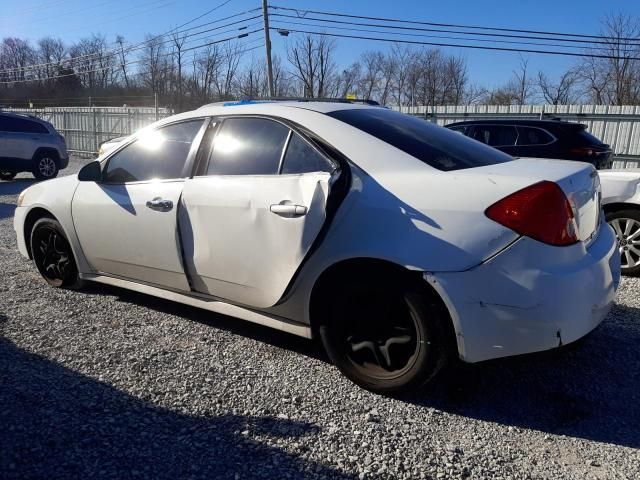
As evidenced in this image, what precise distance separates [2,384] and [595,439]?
3034 mm

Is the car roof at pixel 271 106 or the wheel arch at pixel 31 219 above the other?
the car roof at pixel 271 106

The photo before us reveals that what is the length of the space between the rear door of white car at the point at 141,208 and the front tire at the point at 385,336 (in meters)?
1.19

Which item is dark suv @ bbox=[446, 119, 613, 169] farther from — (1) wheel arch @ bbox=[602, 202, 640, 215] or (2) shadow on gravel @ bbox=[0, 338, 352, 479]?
(2) shadow on gravel @ bbox=[0, 338, 352, 479]

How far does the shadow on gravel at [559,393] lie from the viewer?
250 centimetres

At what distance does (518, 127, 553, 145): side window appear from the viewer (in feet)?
27.1

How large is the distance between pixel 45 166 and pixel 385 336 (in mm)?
13928

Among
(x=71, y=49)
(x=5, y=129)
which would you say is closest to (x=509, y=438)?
(x=5, y=129)

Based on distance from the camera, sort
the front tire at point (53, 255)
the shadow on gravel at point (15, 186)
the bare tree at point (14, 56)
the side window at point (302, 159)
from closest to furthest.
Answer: the side window at point (302, 159) → the front tire at point (53, 255) → the shadow on gravel at point (15, 186) → the bare tree at point (14, 56)

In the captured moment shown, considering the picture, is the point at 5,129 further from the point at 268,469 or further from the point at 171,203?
the point at 268,469

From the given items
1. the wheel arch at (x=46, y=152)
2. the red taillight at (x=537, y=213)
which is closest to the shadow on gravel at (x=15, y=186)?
the wheel arch at (x=46, y=152)

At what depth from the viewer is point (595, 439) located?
2383mm

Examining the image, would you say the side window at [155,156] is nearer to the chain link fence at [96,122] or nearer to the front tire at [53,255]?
the front tire at [53,255]

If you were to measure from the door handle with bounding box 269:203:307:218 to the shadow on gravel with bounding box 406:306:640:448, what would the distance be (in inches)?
45.8

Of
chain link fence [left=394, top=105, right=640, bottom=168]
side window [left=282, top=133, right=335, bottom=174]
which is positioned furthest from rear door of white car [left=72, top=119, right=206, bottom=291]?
chain link fence [left=394, top=105, right=640, bottom=168]
